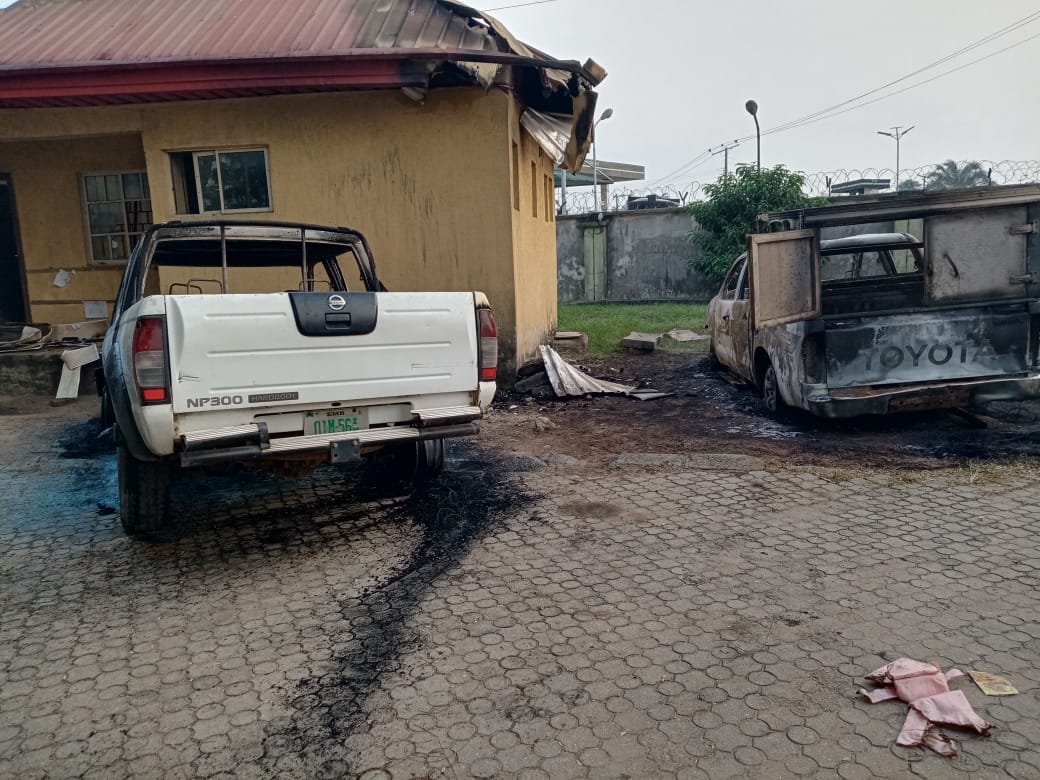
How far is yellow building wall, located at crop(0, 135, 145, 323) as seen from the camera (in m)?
10.1

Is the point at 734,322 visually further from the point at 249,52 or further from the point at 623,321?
the point at 623,321

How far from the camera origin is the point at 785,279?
235 inches

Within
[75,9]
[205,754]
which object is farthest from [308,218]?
→ [205,754]

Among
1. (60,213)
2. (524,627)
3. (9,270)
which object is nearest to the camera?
(524,627)

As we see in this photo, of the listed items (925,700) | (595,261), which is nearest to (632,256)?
(595,261)

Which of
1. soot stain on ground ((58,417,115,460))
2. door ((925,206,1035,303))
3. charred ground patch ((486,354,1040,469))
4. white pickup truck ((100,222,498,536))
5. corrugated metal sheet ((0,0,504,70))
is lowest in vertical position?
charred ground patch ((486,354,1040,469))

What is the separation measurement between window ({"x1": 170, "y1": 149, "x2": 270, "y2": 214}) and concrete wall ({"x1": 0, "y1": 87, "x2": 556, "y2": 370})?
14 centimetres

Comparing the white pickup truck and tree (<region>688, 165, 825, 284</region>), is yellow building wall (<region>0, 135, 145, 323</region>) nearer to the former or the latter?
the white pickup truck

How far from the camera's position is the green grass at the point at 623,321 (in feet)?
39.7

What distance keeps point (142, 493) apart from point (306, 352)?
133 cm

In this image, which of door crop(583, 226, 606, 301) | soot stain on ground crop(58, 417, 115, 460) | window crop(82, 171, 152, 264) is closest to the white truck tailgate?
soot stain on ground crop(58, 417, 115, 460)

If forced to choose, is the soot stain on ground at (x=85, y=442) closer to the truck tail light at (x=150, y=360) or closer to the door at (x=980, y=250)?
the truck tail light at (x=150, y=360)

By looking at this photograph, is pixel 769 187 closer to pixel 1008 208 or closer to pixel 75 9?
pixel 1008 208

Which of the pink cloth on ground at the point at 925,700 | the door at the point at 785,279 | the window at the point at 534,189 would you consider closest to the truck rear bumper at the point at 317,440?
the pink cloth on ground at the point at 925,700
